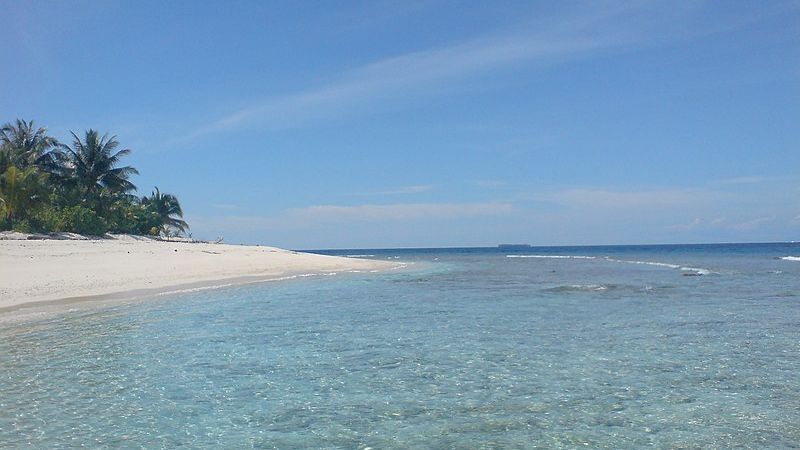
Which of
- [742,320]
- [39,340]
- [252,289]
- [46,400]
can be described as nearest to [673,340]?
[742,320]

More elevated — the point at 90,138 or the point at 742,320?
the point at 90,138

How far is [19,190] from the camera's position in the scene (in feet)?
136

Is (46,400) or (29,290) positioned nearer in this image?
(46,400)

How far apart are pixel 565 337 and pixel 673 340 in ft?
7.55

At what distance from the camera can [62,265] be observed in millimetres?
A: 28266

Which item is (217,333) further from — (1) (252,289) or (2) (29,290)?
(1) (252,289)

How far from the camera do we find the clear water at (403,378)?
7.53 m

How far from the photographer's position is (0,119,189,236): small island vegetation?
138ft

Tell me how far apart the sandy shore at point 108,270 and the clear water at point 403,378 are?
4.38m

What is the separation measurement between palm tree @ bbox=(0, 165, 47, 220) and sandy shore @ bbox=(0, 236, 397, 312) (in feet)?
25.3

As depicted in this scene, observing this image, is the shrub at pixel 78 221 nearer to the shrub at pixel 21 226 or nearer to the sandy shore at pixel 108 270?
the shrub at pixel 21 226

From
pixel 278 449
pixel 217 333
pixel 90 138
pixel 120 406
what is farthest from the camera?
pixel 90 138

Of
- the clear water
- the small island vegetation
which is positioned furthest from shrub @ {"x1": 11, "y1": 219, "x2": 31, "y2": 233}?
the clear water

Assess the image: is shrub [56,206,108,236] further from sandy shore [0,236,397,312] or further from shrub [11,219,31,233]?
sandy shore [0,236,397,312]
